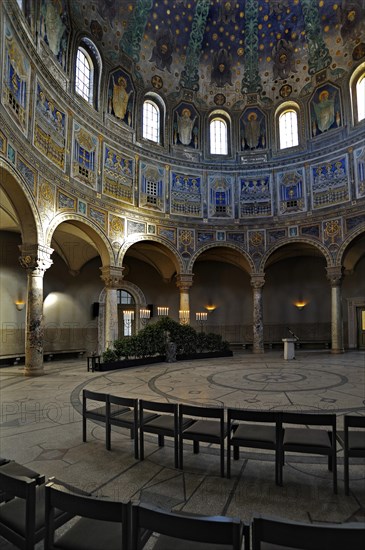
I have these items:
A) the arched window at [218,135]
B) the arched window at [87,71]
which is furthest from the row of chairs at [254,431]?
the arched window at [218,135]

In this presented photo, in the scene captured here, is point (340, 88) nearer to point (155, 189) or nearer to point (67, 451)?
point (155, 189)

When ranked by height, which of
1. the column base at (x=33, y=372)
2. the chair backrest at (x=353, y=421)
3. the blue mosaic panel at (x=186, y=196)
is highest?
the blue mosaic panel at (x=186, y=196)

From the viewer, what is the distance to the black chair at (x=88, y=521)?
1.90 metres

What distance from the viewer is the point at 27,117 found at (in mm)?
11430

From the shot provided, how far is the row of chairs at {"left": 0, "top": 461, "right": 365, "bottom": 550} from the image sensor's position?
5.33ft

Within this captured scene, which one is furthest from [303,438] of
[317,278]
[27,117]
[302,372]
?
[317,278]

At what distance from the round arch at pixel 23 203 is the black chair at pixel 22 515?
9.43 metres

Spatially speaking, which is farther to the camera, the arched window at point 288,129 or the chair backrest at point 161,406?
the arched window at point 288,129

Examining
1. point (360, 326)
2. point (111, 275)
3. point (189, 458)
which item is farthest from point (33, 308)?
point (360, 326)

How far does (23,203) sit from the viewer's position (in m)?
11.3

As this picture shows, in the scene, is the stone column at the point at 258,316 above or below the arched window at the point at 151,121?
below

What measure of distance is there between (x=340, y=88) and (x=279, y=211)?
22.9 feet

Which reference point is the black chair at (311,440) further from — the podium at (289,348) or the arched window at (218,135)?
the arched window at (218,135)

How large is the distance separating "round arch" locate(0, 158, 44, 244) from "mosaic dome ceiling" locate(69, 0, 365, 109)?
31.8 ft
